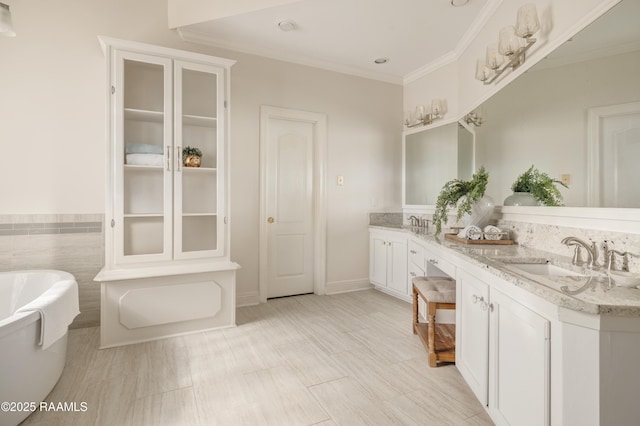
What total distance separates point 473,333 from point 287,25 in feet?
10.0

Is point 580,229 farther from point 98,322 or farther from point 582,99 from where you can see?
point 98,322

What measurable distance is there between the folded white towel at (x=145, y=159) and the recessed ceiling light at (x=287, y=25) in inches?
66.7

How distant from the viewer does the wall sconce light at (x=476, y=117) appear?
2.90m

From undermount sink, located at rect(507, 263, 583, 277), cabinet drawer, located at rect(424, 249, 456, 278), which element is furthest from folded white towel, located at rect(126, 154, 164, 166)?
undermount sink, located at rect(507, 263, 583, 277)

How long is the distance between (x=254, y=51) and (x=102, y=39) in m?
1.48

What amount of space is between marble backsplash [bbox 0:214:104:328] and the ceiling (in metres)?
2.13

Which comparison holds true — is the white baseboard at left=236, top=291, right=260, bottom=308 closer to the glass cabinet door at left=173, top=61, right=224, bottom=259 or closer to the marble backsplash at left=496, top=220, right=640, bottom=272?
the glass cabinet door at left=173, top=61, right=224, bottom=259

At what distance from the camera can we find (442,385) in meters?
1.98

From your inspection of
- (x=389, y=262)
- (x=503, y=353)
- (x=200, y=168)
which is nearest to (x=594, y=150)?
(x=503, y=353)

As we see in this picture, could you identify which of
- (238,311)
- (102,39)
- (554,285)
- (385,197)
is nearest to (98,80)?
(102,39)

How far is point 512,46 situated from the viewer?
2.22 m

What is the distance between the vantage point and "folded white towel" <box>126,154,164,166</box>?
261cm

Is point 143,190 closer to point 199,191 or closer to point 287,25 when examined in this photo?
point 199,191

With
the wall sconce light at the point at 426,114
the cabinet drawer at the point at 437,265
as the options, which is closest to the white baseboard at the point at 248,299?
the cabinet drawer at the point at 437,265
